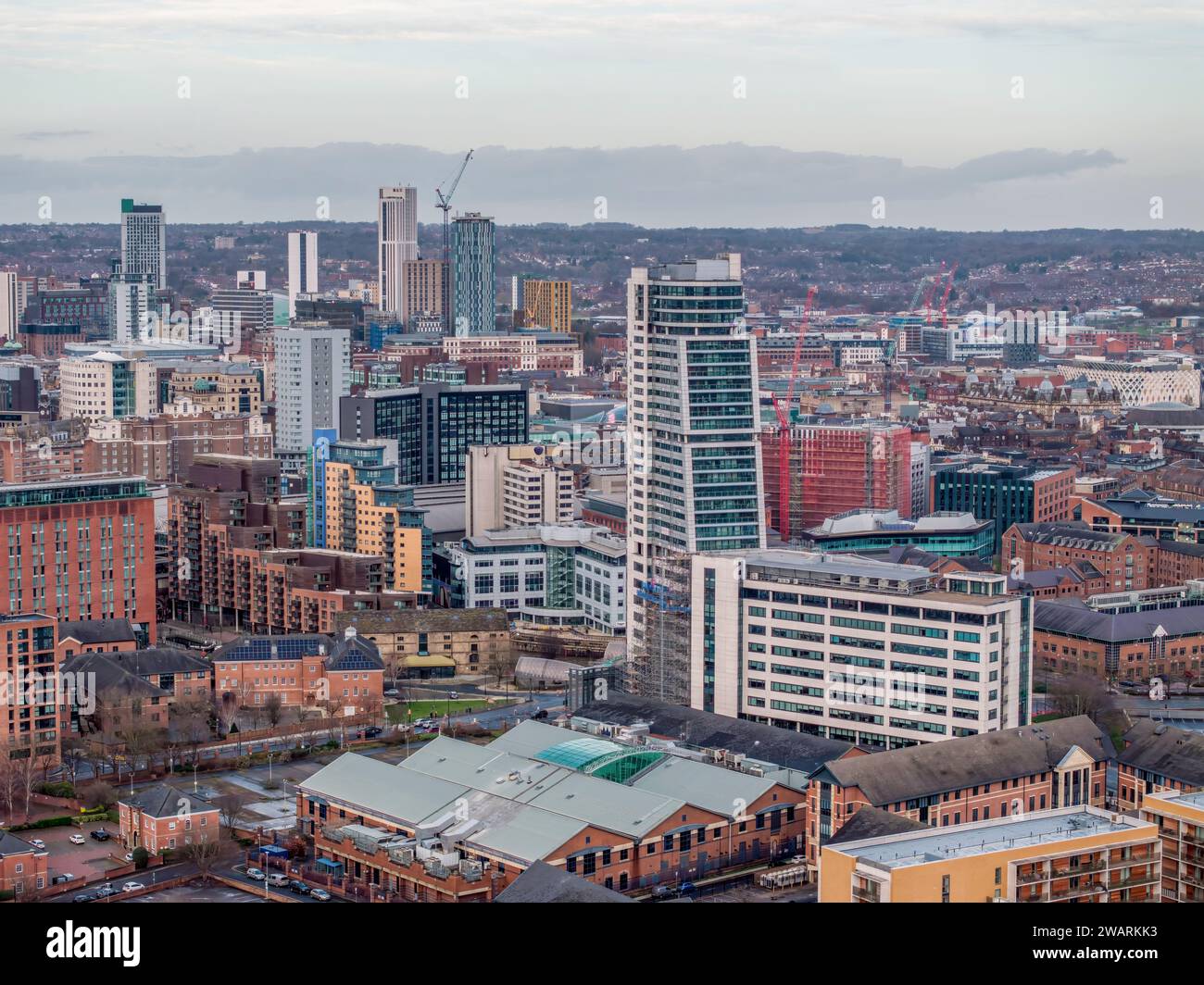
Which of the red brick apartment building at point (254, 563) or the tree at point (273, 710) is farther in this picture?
the red brick apartment building at point (254, 563)

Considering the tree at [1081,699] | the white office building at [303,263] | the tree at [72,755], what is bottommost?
the tree at [72,755]

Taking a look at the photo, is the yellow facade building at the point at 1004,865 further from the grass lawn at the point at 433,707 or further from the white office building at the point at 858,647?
the grass lawn at the point at 433,707

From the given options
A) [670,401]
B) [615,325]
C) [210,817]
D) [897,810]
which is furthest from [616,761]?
[615,325]

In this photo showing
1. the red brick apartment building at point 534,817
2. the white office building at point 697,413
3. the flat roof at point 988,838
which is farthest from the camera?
the white office building at point 697,413

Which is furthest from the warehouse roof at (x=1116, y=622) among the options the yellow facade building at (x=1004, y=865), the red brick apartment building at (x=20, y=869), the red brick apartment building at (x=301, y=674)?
the red brick apartment building at (x=20, y=869)

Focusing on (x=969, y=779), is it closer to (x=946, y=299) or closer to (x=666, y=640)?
(x=666, y=640)

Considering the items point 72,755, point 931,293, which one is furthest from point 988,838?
point 931,293

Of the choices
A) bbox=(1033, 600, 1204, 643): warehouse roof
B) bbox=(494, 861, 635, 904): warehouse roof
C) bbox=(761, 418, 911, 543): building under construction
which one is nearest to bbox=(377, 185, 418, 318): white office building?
bbox=(761, 418, 911, 543): building under construction
